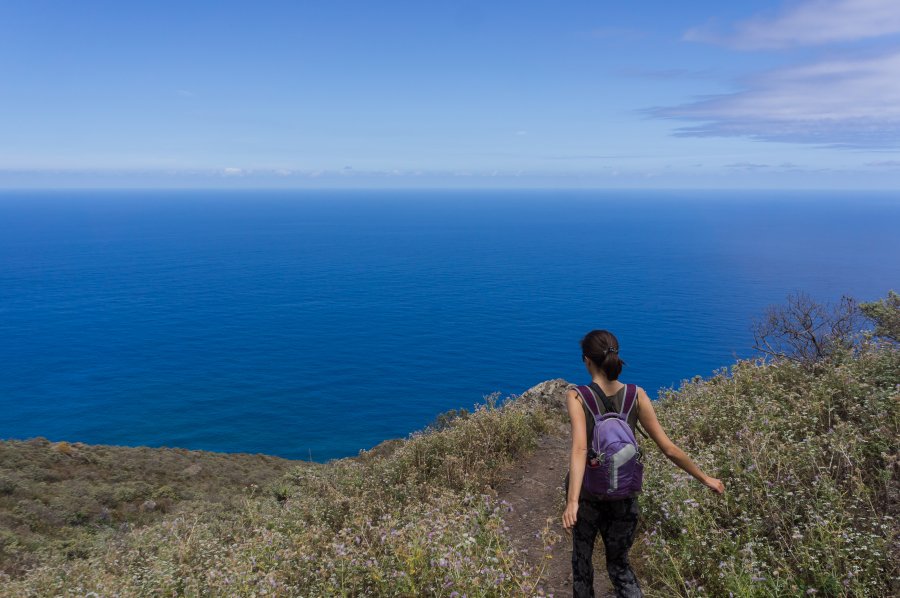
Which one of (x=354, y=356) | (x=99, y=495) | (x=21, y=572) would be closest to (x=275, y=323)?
(x=354, y=356)

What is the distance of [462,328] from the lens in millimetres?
83875

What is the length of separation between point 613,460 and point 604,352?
868mm

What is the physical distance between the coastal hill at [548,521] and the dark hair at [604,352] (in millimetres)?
1786

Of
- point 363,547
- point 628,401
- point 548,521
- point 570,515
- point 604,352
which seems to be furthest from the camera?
point 363,547

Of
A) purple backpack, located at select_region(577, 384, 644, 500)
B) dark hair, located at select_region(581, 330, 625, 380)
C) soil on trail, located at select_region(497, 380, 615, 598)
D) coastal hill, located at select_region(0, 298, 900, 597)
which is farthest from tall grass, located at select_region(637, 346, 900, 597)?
dark hair, located at select_region(581, 330, 625, 380)

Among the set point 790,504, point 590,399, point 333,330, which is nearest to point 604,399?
point 590,399

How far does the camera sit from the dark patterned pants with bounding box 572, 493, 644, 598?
436 cm

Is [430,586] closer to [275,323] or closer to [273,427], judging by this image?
[273,427]

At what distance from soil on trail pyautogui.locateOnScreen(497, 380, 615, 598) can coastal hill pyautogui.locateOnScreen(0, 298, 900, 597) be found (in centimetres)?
4

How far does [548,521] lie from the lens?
17.4 ft

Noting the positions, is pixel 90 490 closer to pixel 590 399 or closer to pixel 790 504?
pixel 590 399

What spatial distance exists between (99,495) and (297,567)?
50.3 ft

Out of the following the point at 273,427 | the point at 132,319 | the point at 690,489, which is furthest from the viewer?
the point at 132,319

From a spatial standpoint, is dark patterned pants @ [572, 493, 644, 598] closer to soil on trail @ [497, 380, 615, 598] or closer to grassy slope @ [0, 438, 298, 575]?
soil on trail @ [497, 380, 615, 598]
